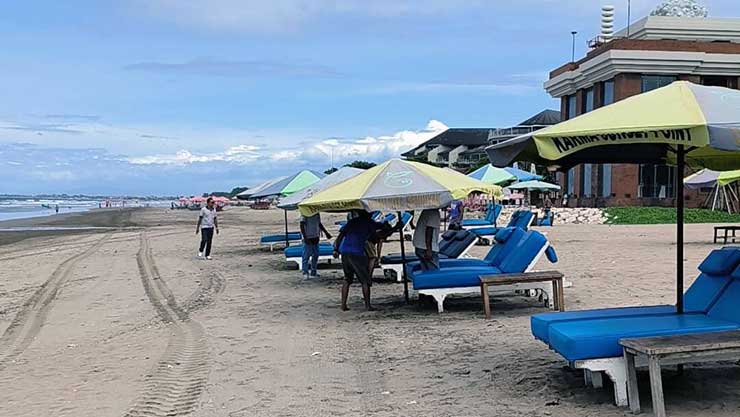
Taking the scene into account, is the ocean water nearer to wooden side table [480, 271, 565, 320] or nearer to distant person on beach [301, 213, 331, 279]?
distant person on beach [301, 213, 331, 279]

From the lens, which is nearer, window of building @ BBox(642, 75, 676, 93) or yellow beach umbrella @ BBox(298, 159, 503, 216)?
yellow beach umbrella @ BBox(298, 159, 503, 216)

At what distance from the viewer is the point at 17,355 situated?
881 centimetres

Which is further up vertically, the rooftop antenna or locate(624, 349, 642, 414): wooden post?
the rooftop antenna

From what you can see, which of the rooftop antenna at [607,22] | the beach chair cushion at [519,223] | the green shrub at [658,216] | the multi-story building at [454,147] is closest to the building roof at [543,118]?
the multi-story building at [454,147]

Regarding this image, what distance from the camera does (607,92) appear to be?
1875 inches

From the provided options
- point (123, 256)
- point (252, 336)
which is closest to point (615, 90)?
point (123, 256)

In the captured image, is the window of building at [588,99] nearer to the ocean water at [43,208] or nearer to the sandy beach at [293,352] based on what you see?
the sandy beach at [293,352]

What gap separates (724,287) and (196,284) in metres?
10.8

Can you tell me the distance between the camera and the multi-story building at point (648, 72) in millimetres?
45344

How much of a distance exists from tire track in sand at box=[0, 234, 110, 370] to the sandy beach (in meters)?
0.03

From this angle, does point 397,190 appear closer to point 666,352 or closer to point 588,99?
point 666,352

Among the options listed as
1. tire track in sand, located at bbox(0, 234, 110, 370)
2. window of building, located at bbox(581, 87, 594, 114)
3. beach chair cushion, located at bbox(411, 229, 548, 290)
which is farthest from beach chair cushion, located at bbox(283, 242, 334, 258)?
window of building, located at bbox(581, 87, 594, 114)

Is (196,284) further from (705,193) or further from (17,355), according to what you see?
(705,193)

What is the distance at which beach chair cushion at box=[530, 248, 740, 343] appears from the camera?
6.66 meters
